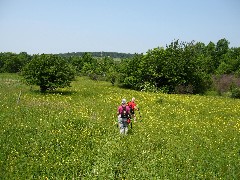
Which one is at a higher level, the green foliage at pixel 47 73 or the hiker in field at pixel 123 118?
the green foliage at pixel 47 73

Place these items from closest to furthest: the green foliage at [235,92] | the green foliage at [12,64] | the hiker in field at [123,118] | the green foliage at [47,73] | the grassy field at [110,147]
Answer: the grassy field at [110,147]
the hiker in field at [123,118]
the green foliage at [47,73]
the green foliage at [235,92]
the green foliage at [12,64]

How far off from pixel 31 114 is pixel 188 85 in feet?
113

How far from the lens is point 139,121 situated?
A: 20.3 metres

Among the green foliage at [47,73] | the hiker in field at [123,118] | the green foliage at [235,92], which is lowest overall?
the green foliage at [235,92]

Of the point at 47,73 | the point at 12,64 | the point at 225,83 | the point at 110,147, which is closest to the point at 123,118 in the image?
the point at 110,147

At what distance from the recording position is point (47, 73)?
32625 mm

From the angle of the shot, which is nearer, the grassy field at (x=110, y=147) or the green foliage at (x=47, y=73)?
the grassy field at (x=110, y=147)

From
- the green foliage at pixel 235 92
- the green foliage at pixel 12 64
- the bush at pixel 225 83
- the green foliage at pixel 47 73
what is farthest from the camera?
the green foliage at pixel 12 64

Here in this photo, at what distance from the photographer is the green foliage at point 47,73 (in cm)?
3244

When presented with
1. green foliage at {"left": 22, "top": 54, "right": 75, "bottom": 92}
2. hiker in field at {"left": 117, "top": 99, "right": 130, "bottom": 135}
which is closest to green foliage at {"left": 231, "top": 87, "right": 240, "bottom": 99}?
green foliage at {"left": 22, "top": 54, "right": 75, "bottom": 92}

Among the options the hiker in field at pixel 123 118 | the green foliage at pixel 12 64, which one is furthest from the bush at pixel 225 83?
the green foliage at pixel 12 64

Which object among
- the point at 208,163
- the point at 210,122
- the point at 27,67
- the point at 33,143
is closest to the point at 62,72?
the point at 27,67

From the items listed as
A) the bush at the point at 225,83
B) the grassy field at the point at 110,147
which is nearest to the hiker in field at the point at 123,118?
the grassy field at the point at 110,147

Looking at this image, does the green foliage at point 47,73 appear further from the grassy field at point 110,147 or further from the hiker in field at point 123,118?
the hiker in field at point 123,118
